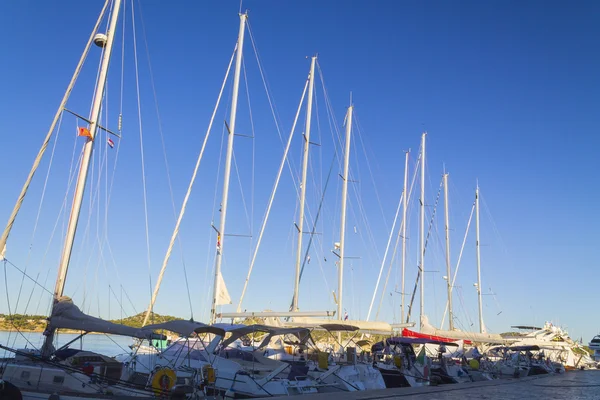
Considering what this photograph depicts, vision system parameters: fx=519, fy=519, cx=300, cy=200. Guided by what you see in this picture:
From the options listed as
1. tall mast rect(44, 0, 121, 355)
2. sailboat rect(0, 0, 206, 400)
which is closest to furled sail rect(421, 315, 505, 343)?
sailboat rect(0, 0, 206, 400)

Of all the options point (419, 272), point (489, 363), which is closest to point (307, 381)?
point (489, 363)

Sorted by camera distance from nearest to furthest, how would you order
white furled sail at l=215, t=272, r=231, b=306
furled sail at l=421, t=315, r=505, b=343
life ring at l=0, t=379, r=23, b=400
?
life ring at l=0, t=379, r=23, b=400 → white furled sail at l=215, t=272, r=231, b=306 → furled sail at l=421, t=315, r=505, b=343

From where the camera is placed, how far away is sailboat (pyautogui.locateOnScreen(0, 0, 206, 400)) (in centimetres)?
1537

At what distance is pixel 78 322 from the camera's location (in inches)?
704

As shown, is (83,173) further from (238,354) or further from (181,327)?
(238,354)

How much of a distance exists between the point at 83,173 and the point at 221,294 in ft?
34.5

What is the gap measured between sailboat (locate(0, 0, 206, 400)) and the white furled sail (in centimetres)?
743

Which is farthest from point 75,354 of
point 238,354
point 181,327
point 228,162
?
point 228,162

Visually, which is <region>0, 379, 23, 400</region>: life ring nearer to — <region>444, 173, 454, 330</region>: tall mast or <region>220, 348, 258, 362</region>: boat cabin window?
<region>220, 348, 258, 362</region>: boat cabin window

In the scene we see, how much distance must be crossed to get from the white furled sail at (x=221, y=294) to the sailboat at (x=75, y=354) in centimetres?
743

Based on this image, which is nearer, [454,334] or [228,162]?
[228,162]

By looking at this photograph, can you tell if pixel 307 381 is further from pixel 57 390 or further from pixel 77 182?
pixel 77 182

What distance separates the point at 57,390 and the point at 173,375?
11.1ft

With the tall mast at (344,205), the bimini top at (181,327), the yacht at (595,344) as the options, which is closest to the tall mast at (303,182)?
the tall mast at (344,205)
